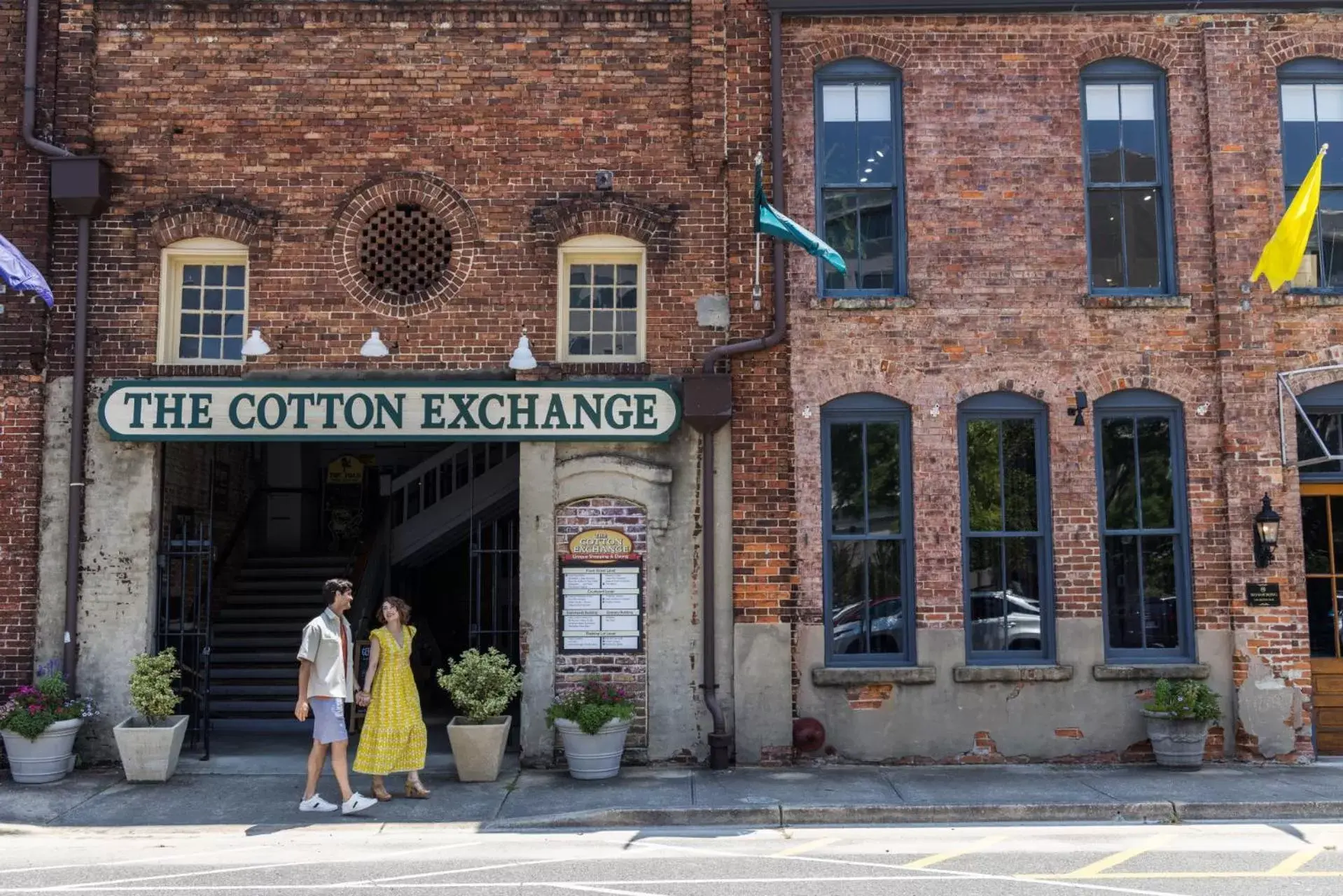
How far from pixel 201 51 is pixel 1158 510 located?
10.9m

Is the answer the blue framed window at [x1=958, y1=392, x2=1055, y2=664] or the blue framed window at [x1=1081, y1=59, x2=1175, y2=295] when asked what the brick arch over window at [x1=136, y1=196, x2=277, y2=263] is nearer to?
the blue framed window at [x1=958, y1=392, x2=1055, y2=664]

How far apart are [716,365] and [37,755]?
7.28 meters

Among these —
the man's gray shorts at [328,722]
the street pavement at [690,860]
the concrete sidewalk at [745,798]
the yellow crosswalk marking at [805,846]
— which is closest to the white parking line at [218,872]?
the street pavement at [690,860]

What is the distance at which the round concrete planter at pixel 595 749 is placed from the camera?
10.6 m

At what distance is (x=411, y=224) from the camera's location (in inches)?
471

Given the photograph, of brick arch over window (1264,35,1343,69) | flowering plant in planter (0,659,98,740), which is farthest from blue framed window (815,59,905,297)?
flowering plant in planter (0,659,98,740)

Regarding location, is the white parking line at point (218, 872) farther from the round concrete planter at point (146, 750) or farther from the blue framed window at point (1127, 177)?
the blue framed window at point (1127, 177)

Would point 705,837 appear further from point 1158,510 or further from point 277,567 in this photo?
point 277,567

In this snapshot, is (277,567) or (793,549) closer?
(793,549)

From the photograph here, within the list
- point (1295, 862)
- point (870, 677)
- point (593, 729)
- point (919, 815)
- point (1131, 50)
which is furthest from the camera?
point (1131, 50)

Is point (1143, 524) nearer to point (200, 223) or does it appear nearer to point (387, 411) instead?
point (387, 411)

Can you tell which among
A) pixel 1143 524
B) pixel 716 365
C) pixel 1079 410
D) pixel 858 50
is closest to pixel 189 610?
pixel 716 365

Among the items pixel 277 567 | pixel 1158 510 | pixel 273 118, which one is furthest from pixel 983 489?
pixel 277 567

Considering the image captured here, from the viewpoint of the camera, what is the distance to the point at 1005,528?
11.8m
